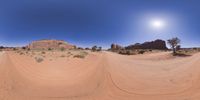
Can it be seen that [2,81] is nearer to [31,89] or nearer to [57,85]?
[31,89]

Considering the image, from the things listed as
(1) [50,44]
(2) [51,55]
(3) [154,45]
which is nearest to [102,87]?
(2) [51,55]

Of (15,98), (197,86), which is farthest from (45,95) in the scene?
Answer: (197,86)

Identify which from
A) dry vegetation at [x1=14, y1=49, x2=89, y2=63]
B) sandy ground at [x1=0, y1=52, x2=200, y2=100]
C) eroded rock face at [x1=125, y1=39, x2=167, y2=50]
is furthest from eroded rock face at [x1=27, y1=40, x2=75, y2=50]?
sandy ground at [x1=0, y1=52, x2=200, y2=100]

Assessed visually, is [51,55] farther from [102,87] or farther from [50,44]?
[50,44]

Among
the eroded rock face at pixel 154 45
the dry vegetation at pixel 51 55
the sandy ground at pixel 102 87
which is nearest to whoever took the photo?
the sandy ground at pixel 102 87

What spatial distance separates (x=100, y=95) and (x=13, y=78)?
533 cm

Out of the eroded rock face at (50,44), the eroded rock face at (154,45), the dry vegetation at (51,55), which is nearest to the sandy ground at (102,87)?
the dry vegetation at (51,55)

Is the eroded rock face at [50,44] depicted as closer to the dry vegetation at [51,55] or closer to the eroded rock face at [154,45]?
the eroded rock face at [154,45]

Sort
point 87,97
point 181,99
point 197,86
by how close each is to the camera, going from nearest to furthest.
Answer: point 181,99 → point 87,97 → point 197,86

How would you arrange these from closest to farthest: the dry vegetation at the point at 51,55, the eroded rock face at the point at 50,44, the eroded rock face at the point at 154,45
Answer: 1. the dry vegetation at the point at 51,55
2. the eroded rock face at the point at 154,45
3. the eroded rock face at the point at 50,44

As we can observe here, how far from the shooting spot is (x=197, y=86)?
923cm

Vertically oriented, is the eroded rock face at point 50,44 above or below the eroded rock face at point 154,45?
above

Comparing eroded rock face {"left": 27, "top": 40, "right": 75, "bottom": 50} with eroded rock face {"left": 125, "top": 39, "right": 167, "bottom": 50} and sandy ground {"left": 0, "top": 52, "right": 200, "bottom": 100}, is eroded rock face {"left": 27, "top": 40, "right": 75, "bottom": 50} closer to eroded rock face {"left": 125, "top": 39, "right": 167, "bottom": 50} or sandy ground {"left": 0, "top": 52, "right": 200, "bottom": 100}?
eroded rock face {"left": 125, "top": 39, "right": 167, "bottom": 50}

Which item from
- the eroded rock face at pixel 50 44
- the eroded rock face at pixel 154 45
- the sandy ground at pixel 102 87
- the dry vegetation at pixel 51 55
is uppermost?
the eroded rock face at pixel 50 44
